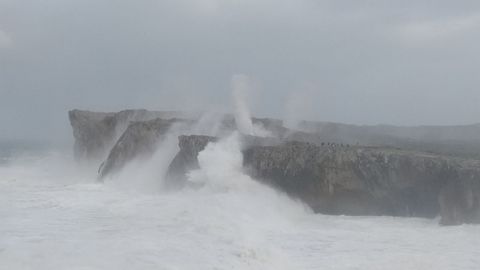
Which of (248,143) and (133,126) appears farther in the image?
(133,126)

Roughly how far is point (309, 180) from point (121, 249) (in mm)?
10471

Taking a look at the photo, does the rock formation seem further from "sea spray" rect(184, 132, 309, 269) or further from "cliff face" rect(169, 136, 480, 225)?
"sea spray" rect(184, 132, 309, 269)

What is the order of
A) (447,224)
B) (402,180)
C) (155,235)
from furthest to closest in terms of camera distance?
(402,180), (447,224), (155,235)

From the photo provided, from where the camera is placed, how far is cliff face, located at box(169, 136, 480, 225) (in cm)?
1923

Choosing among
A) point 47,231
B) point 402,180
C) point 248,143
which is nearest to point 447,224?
point 402,180

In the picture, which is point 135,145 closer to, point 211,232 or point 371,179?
point 371,179

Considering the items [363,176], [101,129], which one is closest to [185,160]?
[363,176]

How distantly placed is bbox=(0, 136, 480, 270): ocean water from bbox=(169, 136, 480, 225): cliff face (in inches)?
27.7

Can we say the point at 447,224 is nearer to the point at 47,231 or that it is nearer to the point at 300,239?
the point at 300,239

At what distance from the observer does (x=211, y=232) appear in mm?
15633

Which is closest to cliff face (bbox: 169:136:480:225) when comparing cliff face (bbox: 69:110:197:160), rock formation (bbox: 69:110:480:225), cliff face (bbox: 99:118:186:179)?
rock formation (bbox: 69:110:480:225)

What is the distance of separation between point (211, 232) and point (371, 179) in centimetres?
804

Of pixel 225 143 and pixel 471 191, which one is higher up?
pixel 225 143

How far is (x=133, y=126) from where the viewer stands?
31016 mm
